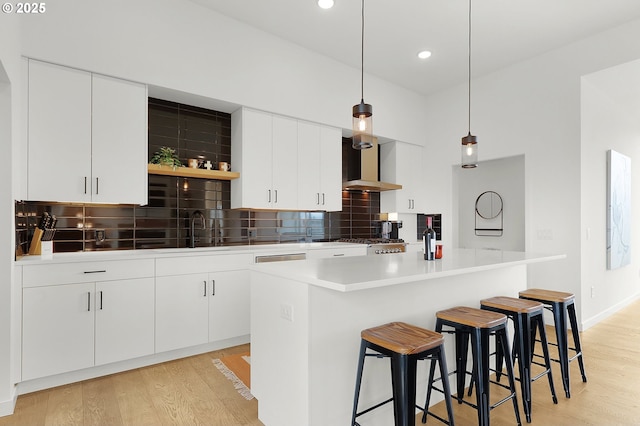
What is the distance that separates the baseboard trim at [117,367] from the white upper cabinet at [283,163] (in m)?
1.39

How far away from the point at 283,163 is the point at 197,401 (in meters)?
2.52

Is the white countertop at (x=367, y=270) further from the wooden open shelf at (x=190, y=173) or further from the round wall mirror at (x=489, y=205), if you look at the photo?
the round wall mirror at (x=489, y=205)

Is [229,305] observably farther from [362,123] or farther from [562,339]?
[562,339]

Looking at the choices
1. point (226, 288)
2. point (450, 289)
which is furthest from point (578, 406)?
point (226, 288)

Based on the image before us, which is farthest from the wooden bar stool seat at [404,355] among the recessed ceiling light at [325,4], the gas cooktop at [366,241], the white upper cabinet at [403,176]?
the white upper cabinet at [403,176]

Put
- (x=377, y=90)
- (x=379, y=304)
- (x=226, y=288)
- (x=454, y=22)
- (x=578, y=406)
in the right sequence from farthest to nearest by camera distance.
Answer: (x=377, y=90) → (x=454, y=22) → (x=226, y=288) → (x=578, y=406) → (x=379, y=304)

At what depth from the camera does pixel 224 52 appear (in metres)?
3.62

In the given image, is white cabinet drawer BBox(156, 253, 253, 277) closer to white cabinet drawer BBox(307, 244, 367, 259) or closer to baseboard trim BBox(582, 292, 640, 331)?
white cabinet drawer BBox(307, 244, 367, 259)

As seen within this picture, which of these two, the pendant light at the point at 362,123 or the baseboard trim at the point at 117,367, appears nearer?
the pendant light at the point at 362,123

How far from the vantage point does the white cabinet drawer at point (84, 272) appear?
253cm

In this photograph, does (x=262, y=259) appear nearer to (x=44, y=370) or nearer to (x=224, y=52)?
(x=44, y=370)

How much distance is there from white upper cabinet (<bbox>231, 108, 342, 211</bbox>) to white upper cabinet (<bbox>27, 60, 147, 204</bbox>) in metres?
0.98

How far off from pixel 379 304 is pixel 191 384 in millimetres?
1597

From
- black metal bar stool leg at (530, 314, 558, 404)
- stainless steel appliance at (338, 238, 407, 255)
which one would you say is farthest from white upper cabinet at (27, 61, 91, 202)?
black metal bar stool leg at (530, 314, 558, 404)
